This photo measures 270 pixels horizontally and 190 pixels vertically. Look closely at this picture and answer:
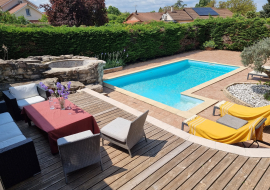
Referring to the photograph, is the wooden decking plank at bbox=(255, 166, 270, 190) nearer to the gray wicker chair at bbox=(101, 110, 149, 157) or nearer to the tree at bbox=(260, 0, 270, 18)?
the gray wicker chair at bbox=(101, 110, 149, 157)

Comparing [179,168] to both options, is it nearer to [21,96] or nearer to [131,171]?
[131,171]

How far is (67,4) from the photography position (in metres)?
18.1

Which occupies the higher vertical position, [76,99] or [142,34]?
[142,34]

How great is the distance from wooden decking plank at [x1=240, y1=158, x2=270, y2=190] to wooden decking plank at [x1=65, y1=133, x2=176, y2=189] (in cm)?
165

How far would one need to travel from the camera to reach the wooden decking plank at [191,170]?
10.2 ft

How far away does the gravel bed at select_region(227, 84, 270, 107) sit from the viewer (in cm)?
727

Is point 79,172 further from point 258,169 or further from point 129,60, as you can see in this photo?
point 129,60

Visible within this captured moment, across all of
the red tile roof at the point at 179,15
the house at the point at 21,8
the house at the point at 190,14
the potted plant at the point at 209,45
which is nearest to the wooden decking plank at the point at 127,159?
the potted plant at the point at 209,45

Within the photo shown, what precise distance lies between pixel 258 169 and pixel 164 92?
676 centimetres

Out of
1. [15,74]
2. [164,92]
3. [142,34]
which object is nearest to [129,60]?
[142,34]

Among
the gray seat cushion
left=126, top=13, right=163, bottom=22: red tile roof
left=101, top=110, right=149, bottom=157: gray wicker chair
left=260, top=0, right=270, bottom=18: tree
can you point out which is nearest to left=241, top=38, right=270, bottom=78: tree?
the gray seat cushion

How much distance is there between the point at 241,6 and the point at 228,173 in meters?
56.8

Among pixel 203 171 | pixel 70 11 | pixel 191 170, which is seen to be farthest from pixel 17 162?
pixel 70 11

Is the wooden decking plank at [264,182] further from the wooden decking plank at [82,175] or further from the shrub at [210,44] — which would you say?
the shrub at [210,44]
